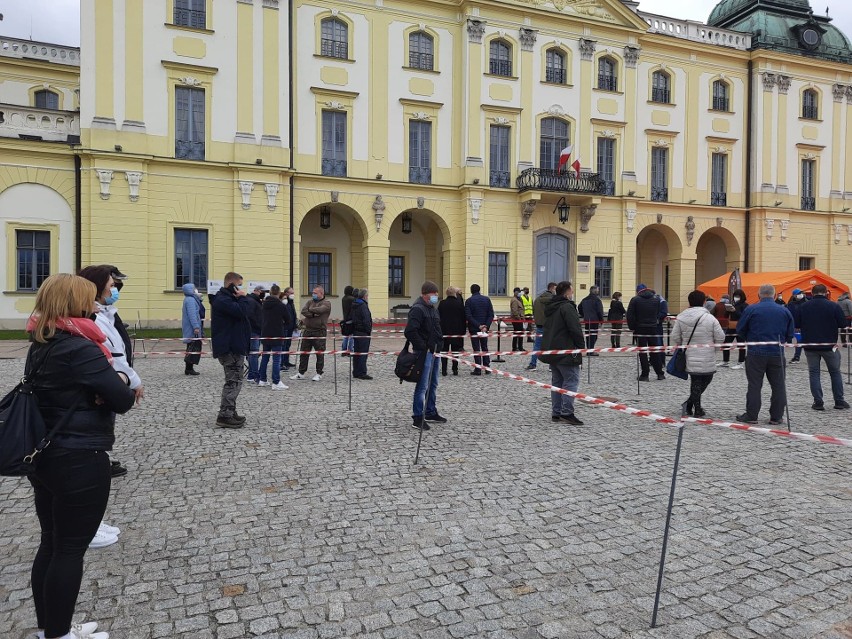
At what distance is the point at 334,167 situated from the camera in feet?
82.0

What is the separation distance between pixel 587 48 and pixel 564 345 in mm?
23745

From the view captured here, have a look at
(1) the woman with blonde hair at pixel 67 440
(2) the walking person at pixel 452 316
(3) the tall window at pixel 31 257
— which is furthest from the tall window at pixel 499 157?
(1) the woman with blonde hair at pixel 67 440

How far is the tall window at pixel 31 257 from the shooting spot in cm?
2161

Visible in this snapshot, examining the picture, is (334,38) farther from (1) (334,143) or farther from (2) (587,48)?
(2) (587,48)

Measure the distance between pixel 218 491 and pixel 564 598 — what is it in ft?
10.3

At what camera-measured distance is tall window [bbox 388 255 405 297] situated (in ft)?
94.3

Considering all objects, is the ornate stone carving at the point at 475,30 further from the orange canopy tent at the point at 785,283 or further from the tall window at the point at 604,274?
the orange canopy tent at the point at 785,283

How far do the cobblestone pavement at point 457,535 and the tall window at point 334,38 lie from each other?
813 inches

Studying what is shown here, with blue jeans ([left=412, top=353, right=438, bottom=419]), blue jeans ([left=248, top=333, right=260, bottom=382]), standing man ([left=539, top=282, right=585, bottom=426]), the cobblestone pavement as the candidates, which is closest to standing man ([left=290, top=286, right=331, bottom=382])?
blue jeans ([left=248, top=333, right=260, bottom=382])

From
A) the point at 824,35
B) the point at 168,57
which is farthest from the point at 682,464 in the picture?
the point at 824,35

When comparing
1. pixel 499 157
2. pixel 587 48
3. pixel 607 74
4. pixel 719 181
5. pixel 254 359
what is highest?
pixel 587 48

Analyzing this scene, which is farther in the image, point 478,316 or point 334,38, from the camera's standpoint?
point 334,38

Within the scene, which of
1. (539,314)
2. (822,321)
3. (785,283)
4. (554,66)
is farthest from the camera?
(554,66)

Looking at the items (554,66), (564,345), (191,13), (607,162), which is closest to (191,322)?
(564,345)
